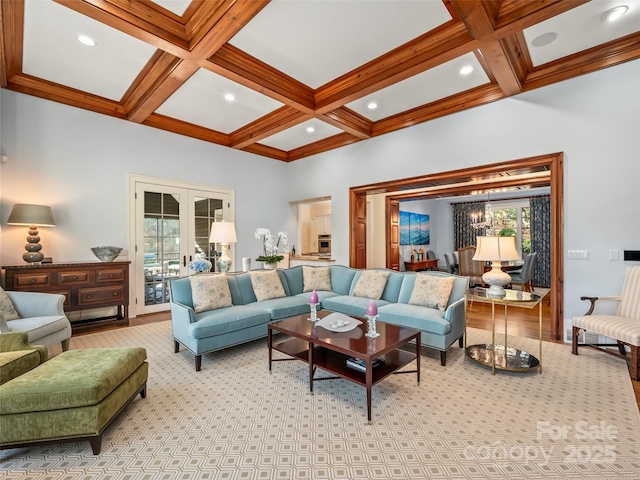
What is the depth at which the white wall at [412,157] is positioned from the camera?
129 inches

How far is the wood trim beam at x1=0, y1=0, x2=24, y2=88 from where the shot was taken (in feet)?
8.32

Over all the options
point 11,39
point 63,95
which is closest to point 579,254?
point 11,39

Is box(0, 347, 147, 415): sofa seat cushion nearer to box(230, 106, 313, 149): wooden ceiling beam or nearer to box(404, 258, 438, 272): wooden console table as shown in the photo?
box(230, 106, 313, 149): wooden ceiling beam

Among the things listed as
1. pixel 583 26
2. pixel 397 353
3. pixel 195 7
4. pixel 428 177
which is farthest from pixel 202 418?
pixel 583 26

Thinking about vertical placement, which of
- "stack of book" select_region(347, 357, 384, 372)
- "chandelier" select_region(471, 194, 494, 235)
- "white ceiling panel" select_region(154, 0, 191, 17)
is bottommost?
"stack of book" select_region(347, 357, 384, 372)

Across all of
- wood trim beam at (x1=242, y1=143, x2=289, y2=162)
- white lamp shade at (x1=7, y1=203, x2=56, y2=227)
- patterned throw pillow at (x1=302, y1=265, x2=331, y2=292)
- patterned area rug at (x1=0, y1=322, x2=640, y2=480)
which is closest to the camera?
patterned area rug at (x1=0, y1=322, x2=640, y2=480)

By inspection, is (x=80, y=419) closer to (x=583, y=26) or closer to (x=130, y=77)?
(x=130, y=77)

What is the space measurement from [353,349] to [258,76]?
312 centimetres

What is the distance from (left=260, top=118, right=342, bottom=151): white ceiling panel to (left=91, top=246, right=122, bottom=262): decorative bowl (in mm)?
3363

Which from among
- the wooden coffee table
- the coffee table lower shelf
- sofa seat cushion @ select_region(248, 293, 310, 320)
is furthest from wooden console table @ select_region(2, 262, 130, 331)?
the coffee table lower shelf

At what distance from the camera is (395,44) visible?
10.1 feet

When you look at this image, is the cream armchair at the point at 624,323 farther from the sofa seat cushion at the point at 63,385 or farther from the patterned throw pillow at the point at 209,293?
the sofa seat cushion at the point at 63,385

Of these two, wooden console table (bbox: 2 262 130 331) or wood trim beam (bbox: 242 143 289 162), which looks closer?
wooden console table (bbox: 2 262 130 331)

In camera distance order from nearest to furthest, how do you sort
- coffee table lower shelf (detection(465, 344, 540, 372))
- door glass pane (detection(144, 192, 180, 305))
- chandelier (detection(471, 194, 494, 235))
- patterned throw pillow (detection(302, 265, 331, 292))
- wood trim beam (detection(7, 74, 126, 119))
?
coffee table lower shelf (detection(465, 344, 540, 372)) < wood trim beam (detection(7, 74, 126, 119)) < patterned throw pillow (detection(302, 265, 331, 292)) < door glass pane (detection(144, 192, 180, 305)) < chandelier (detection(471, 194, 494, 235))
